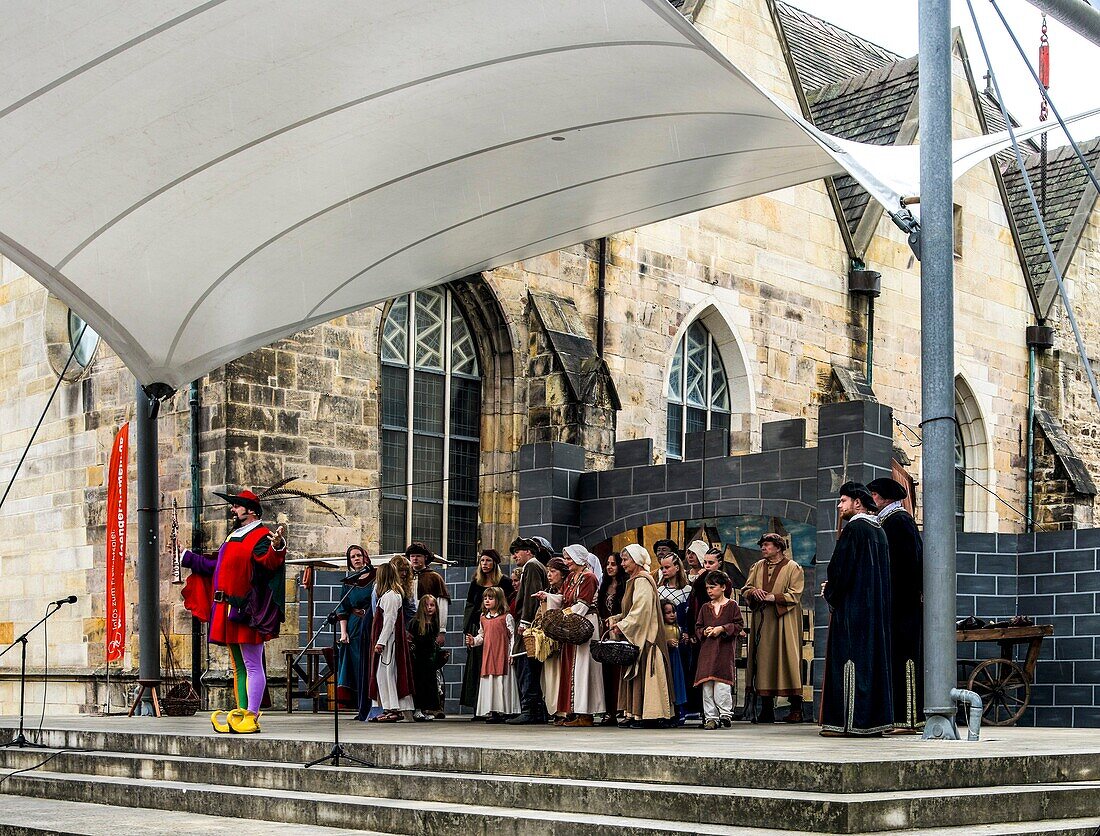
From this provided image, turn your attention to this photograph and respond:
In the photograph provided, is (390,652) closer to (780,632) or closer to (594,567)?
(594,567)

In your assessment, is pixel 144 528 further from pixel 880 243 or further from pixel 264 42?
pixel 880 243

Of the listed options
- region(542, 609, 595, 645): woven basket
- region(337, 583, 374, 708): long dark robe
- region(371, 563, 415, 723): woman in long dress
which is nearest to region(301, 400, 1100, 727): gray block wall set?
region(542, 609, 595, 645): woven basket

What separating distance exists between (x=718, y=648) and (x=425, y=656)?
3.08 m

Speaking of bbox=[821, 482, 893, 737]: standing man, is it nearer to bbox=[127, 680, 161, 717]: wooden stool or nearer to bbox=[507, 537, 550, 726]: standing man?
bbox=[507, 537, 550, 726]: standing man

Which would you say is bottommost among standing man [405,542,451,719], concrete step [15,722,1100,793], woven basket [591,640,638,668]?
concrete step [15,722,1100,793]

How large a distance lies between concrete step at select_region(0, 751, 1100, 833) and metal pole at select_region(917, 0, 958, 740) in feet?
5.57

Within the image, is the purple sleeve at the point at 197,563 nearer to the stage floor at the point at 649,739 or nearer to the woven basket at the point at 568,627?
the stage floor at the point at 649,739

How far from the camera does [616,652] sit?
498 inches

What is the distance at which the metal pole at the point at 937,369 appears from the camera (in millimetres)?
9586

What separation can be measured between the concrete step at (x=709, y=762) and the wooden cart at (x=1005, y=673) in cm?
415

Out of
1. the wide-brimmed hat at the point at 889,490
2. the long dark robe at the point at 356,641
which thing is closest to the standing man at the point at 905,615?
the wide-brimmed hat at the point at 889,490

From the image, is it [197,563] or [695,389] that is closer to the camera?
[197,563]

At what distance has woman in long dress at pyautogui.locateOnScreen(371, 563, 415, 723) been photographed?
13773 mm

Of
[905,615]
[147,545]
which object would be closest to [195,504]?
[147,545]
